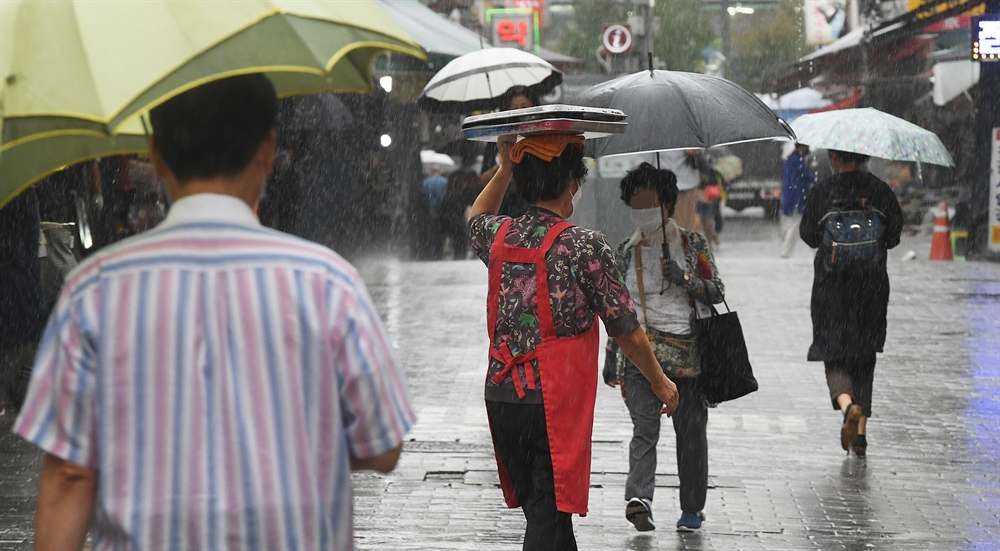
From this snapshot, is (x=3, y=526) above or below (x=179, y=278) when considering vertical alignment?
below

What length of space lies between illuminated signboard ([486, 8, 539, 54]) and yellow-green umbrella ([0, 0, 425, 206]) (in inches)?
912

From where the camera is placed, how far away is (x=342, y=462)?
7.59 ft

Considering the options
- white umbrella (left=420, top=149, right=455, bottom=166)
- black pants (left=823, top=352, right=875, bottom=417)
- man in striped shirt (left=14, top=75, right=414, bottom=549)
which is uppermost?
man in striped shirt (left=14, top=75, right=414, bottom=549)

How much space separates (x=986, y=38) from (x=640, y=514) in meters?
14.0

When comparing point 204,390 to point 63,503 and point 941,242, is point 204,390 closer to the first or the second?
point 63,503

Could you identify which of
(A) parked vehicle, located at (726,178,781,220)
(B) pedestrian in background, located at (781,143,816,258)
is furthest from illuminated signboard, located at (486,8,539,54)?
(A) parked vehicle, located at (726,178,781,220)

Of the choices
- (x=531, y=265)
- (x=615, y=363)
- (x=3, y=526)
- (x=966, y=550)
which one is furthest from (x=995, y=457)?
(x=3, y=526)

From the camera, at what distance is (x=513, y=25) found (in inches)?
1098

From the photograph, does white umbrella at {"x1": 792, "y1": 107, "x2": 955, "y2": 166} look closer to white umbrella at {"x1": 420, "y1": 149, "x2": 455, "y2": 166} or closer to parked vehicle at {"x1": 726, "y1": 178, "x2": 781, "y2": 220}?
white umbrella at {"x1": 420, "y1": 149, "x2": 455, "y2": 166}

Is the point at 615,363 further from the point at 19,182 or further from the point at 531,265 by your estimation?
the point at 19,182

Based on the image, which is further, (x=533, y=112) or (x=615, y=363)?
(x=615, y=363)

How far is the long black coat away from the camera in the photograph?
755 cm

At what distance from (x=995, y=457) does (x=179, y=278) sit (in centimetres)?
645

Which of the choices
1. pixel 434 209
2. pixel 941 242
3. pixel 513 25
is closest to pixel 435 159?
pixel 513 25
